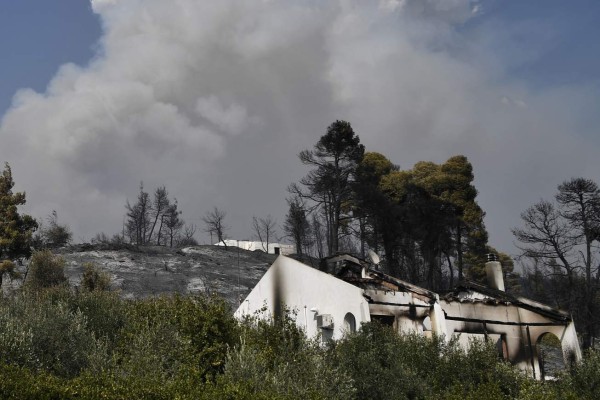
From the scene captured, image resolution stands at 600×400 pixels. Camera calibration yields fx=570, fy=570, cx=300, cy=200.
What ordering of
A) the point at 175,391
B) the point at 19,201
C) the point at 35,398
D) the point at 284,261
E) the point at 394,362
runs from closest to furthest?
the point at 35,398 < the point at 175,391 < the point at 394,362 < the point at 284,261 < the point at 19,201

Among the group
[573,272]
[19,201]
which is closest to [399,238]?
[573,272]

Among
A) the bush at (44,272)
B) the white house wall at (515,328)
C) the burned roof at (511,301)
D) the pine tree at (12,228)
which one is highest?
the pine tree at (12,228)

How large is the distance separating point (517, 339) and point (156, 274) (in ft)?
95.4

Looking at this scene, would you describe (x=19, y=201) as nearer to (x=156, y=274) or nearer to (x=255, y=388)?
(x=156, y=274)

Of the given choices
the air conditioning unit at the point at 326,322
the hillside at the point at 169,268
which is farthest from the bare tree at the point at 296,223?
the air conditioning unit at the point at 326,322

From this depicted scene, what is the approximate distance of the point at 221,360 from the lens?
18078 millimetres

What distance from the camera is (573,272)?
1569 inches

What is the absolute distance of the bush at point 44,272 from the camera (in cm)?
3822

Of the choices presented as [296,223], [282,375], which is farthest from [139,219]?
[282,375]

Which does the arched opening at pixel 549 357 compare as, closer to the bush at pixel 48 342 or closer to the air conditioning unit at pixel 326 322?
the air conditioning unit at pixel 326 322

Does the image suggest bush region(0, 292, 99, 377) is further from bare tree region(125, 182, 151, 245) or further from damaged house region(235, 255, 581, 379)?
bare tree region(125, 182, 151, 245)

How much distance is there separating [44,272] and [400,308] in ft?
83.1

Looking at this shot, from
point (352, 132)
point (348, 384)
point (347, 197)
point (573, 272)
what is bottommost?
point (348, 384)

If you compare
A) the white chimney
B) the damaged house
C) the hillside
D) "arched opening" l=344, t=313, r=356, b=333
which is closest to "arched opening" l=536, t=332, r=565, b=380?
the damaged house
